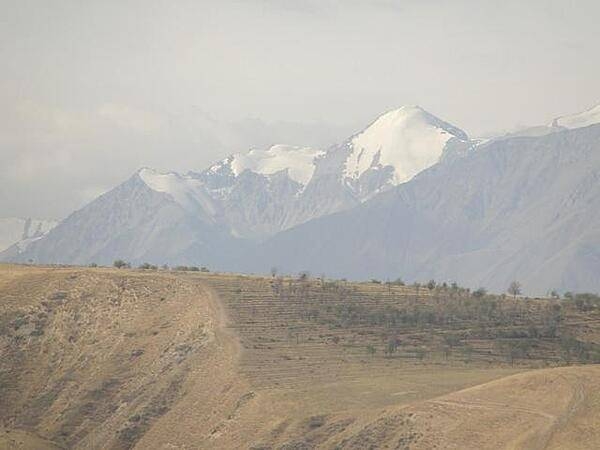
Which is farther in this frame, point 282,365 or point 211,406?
point 282,365

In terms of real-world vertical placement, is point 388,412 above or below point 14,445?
above

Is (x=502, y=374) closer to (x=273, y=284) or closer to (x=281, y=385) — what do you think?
(x=281, y=385)

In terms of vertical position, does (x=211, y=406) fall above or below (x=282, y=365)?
below

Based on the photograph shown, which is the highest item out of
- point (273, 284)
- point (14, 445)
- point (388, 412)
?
point (273, 284)

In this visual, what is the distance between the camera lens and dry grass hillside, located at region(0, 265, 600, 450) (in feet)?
335

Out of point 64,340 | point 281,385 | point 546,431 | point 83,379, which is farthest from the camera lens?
point 64,340

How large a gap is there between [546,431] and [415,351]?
168ft

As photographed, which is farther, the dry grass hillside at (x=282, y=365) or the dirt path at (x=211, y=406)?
the dirt path at (x=211, y=406)

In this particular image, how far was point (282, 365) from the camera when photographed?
429 ft

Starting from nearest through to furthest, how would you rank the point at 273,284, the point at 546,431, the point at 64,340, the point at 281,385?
the point at 546,431 < the point at 281,385 < the point at 64,340 < the point at 273,284

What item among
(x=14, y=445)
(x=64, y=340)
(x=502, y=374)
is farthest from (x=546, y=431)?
(x=64, y=340)

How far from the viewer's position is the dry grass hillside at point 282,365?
102 meters

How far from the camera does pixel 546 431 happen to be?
306 ft

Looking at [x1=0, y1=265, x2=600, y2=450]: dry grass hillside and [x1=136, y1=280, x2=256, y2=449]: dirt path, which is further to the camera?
[x1=136, y1=280, x2=256, y2=449]: dirt path
